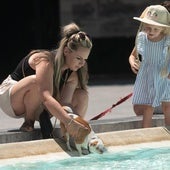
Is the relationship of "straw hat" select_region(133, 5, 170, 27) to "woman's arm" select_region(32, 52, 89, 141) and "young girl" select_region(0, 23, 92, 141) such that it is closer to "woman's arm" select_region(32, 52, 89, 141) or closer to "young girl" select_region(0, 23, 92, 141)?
"young girl" select_region(0, 23, 92, 141)

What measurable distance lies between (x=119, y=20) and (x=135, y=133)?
26.0 ft

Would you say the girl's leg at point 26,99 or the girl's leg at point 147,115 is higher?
the girl's leg at point 26,99

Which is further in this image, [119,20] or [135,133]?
[119,20]

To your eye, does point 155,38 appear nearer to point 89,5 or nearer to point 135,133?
point 135,133

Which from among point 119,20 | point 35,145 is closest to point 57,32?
point 119,20

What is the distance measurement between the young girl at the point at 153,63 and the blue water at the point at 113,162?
0.75 m

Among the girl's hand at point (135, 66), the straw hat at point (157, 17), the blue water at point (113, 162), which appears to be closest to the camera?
the blue water at point (113, 162)

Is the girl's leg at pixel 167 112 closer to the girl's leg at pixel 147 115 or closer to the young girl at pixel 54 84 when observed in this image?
the girl's leg at pixel 147 115

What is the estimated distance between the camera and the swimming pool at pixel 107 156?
15.4 ft

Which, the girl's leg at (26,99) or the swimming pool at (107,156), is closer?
the swimming pool at (107,156)

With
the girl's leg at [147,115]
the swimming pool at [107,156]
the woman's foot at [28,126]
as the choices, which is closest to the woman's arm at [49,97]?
the swimming pool at [107,156]

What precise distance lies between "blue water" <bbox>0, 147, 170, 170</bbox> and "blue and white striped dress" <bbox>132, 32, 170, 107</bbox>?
0.80m

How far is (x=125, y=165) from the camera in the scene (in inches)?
186

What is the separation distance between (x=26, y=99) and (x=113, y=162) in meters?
0.92
